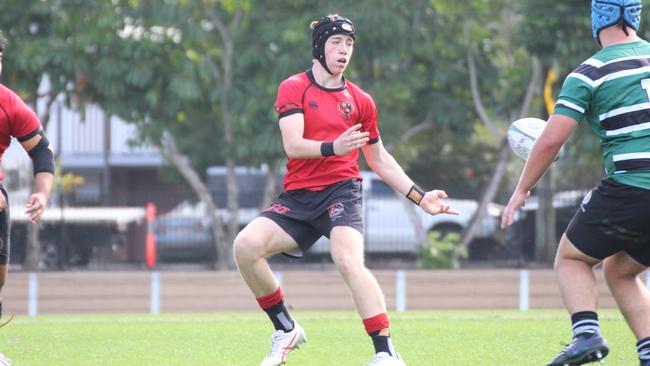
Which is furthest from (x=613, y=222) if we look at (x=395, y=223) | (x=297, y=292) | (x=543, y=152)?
(x=395, y=223)

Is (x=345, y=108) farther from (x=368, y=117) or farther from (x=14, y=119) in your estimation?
(x=14, y=119)

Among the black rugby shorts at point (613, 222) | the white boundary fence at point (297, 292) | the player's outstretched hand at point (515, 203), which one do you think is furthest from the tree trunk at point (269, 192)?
the black rugby shorts at point (613, 222)

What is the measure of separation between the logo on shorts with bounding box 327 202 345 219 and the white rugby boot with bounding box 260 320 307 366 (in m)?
0.76

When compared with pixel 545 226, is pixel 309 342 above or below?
above

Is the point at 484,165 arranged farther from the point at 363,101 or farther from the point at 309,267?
the point at 363,101

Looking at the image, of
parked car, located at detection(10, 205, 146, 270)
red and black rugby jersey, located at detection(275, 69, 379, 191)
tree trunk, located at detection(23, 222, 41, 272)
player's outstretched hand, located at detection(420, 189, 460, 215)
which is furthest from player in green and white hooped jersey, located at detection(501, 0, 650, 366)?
tree trunk, located at detection(23, 222, 41, 272)

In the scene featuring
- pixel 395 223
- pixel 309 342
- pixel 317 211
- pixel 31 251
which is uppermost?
pixel 317 211

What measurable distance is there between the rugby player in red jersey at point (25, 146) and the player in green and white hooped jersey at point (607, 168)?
275cm

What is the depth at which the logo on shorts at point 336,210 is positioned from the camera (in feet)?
21.9

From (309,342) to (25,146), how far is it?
314 centimetres

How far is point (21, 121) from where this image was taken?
6508mm

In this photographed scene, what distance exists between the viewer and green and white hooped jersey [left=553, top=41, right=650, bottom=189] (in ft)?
18.0

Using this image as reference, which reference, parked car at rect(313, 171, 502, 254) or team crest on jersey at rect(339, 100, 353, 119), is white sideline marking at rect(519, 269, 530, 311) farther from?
team crest on jersey at rect(339, 100, 353, 119)

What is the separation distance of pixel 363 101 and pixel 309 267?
473 inches
